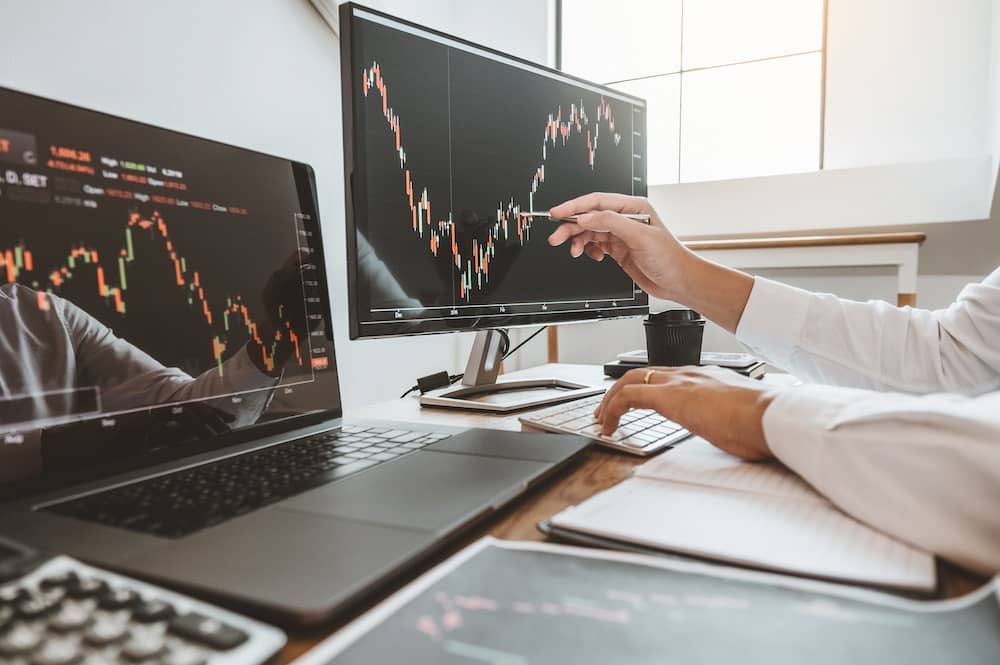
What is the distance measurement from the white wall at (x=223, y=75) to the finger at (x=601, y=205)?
1.54 feet

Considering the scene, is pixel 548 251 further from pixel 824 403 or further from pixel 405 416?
pixel 824 403

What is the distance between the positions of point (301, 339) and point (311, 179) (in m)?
0.18

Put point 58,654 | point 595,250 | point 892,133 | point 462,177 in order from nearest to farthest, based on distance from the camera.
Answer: point 58,654 → point 462,177 → point 595,250 → point 892,133

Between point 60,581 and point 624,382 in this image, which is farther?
point 624,382

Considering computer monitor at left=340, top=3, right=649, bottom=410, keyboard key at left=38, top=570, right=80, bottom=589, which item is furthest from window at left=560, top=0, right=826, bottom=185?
keyboard key at left=38, top=570, right=80, bottom=589

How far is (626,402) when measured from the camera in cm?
60

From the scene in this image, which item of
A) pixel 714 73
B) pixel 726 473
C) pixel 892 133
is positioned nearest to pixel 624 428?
pixel 726 473

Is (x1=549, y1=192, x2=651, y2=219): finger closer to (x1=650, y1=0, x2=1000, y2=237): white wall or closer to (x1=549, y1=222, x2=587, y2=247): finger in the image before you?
(x1=549, y1=222, x2=587, y2=247): finger

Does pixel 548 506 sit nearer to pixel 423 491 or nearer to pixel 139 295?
pixel 423 491

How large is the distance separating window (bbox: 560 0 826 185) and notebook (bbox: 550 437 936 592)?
1.67 meters

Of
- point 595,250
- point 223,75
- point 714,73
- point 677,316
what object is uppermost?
point 714,73

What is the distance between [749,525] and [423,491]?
20cm

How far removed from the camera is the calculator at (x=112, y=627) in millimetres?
209

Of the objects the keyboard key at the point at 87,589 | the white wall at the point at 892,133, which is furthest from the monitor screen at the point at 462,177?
the white wall at the point at 892,133
